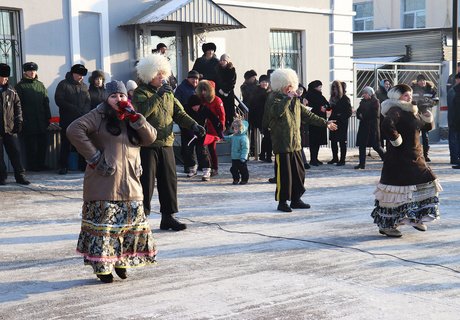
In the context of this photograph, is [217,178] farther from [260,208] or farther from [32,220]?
[32,220]

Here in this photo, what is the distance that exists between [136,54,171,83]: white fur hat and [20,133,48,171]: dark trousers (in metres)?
5.61

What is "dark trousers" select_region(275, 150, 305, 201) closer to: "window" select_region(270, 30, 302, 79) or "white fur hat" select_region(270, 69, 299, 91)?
"white fur hat" select_region(270, 69, 299, 91)

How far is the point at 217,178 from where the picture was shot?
12531 mm

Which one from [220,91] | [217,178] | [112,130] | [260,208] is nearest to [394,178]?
[260,208]

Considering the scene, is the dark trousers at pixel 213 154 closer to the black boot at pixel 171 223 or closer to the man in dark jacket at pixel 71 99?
the man in dark jacket at pixel 71 99

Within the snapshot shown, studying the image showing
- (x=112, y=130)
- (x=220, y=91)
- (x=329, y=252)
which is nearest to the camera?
(x=112, y=130)

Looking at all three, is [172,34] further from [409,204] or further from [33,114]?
[409,204]

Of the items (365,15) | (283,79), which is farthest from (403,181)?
(365,15)

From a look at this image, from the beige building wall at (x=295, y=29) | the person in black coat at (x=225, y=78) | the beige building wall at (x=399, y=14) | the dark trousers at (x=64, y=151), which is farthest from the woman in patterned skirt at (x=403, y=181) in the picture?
the beige building wall at (x=399, y=14)

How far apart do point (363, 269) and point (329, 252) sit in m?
0.69

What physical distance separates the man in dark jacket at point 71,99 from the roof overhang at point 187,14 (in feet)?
6.36

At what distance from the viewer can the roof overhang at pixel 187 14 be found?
→ 13.9 meters

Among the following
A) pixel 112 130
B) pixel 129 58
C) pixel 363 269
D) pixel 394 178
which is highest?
pixel 129 58

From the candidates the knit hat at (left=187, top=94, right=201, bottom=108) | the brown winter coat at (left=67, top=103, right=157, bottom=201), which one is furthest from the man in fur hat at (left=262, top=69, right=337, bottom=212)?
the brown winter coat at (left=67, top=103, right=157, bottom=201)
